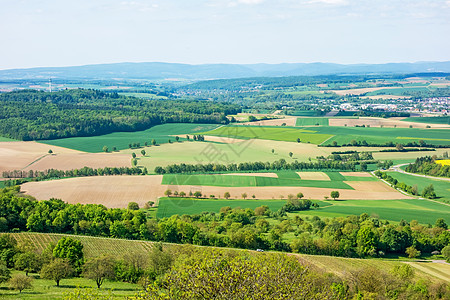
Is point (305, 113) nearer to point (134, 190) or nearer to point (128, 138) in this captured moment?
point (128, 138)

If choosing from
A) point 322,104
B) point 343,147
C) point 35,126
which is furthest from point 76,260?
point 322,104

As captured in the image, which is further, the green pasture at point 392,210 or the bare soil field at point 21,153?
the bare soil field at point 21,153

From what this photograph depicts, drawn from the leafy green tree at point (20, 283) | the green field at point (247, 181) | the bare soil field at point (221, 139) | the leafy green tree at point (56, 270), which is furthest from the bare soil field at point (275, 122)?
the leafy green tree at point (20, 283)

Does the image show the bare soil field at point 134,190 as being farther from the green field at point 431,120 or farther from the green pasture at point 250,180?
the green field at point 431,120

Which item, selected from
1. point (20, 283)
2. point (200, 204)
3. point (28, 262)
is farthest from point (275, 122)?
point (20, 283)

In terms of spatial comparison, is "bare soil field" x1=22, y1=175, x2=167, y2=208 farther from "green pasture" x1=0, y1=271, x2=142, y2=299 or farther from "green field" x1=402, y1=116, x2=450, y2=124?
"green field" x1=402, y1=116, x2=450, y2=124

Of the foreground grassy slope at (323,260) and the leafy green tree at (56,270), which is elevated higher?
the leafy green tree at (56,270)

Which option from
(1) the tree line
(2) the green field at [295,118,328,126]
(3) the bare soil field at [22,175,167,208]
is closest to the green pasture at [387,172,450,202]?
(1) the tree line
